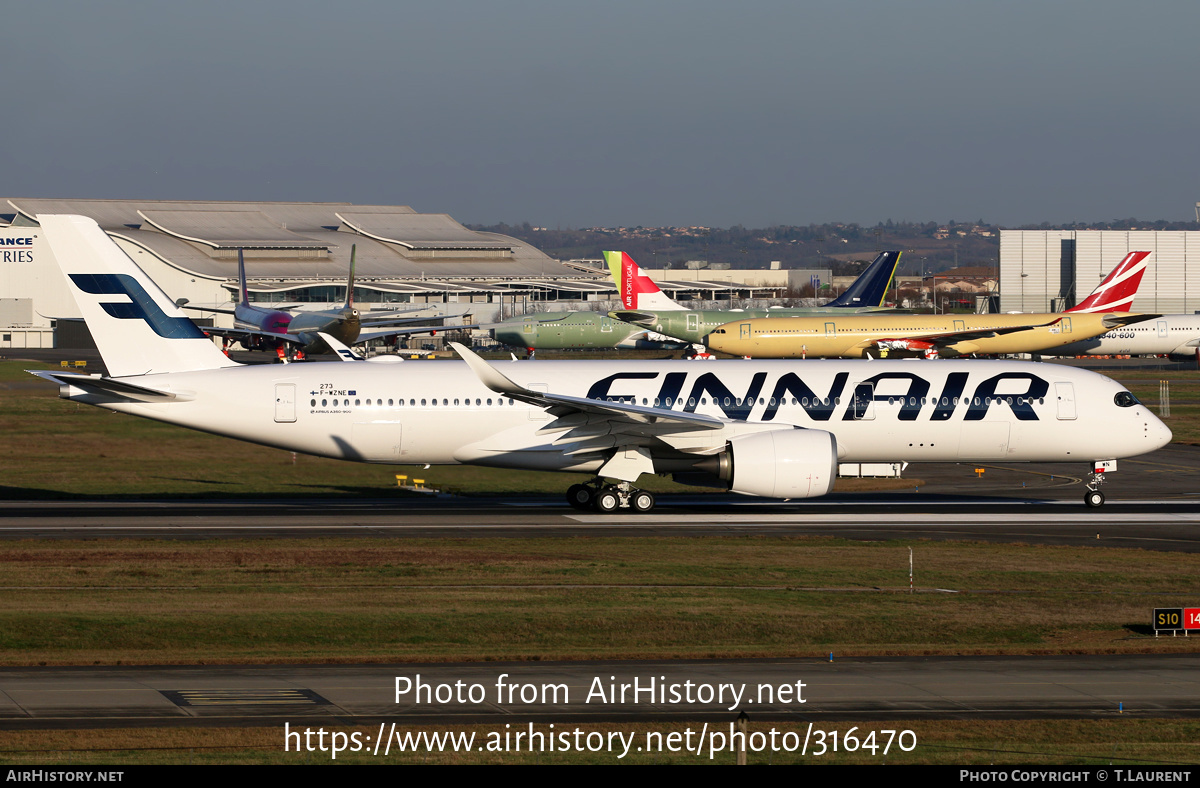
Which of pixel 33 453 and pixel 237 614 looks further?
pixel 33 453

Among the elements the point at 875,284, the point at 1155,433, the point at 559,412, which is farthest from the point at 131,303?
the point at 875,284

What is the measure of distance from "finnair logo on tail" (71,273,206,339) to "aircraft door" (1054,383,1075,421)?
26.4 meters

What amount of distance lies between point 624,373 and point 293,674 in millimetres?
20238

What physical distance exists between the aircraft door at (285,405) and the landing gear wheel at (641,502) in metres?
10.4

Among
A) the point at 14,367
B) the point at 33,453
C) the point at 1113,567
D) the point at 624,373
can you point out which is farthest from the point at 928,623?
the point at 14,367

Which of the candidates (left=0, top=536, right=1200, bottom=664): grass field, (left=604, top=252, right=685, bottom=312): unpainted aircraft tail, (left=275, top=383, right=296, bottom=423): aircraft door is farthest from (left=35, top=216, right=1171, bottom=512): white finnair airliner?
(left=604, top=252, right=685, bottom=312): unpainted aircraft tail

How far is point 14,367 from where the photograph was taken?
98375 mm

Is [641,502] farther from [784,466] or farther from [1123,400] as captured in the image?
[1123,400]

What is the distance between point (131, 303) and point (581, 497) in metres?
14.7

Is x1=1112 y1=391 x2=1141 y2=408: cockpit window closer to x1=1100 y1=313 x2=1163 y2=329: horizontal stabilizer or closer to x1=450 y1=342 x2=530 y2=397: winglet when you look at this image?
x1=450 y1=342 x2=530 y2=397: winglet

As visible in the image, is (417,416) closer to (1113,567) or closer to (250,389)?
(250,389)

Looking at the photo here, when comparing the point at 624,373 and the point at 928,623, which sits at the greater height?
the point at 624,373

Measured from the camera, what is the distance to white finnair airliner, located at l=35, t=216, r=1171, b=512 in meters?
36.3

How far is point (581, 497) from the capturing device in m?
37.3
